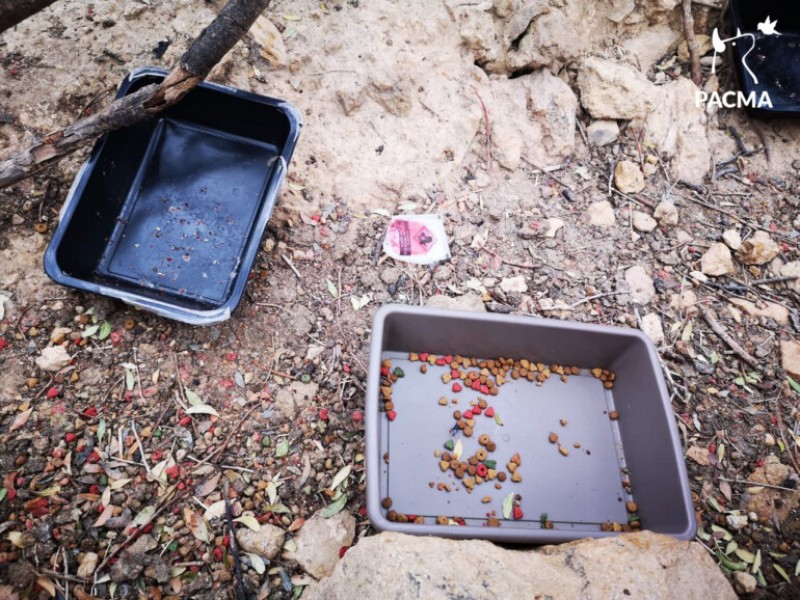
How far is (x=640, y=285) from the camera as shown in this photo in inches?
112

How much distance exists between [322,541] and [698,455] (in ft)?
5.69

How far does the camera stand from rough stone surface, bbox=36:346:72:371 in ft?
7.27

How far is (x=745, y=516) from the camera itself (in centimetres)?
230

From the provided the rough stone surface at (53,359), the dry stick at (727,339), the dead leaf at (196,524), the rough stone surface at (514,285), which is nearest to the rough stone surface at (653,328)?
the dry stick at (727,339)

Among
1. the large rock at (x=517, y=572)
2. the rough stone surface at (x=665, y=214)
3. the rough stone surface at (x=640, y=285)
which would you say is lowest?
the large rock at (x=517, y=572)

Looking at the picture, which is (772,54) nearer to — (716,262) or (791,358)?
(716,262)

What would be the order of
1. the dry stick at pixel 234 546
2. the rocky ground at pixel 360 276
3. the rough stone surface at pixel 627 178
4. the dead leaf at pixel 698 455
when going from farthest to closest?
the rough stone surface at pixel 627 178
the dead leaf at pixel 698 455
the rocky ground at pixel 360 276
the dry stick at pixel 234 546

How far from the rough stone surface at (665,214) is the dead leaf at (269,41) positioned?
7.32ft

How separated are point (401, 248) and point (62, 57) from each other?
1992 mm

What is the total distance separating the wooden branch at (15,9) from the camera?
85.4 inches

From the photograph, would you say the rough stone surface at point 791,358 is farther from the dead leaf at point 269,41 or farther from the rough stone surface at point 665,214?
the dead leaf at point 269,41

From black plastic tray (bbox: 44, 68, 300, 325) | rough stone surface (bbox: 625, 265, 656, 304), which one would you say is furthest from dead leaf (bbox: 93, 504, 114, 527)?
rough stone surface (bbox: 625, 265, 656, 304)

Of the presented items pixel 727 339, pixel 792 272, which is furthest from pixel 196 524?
pixel 792 272
